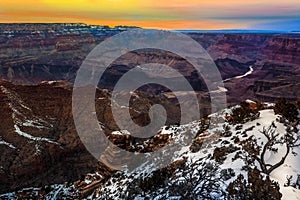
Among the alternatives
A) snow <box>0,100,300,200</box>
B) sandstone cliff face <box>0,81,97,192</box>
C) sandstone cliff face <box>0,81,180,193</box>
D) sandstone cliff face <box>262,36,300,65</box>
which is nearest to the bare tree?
snow <box>0,100,300,200</box>

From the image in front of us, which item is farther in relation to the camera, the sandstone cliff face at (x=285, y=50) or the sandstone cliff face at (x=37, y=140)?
the sandstone cliff face at (x=285, y=50)

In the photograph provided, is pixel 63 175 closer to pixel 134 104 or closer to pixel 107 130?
pixel 107 130

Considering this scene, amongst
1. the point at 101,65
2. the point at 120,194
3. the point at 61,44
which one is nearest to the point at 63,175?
the point at 120,194

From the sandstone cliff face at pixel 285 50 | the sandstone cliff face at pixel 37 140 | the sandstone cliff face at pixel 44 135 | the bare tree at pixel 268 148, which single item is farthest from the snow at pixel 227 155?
the sandstone cliff face at pixel 285 50

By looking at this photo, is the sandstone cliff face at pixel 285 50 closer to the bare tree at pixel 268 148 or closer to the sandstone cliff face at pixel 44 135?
the sandstone cliff face at pixel 44 135

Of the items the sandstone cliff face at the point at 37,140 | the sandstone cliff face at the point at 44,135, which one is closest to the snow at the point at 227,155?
the sandstone cliff face at the point at 44,135

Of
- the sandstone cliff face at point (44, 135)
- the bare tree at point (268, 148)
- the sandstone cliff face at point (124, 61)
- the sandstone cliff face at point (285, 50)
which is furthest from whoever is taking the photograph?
the sandstone cliff face at point (285, 50)

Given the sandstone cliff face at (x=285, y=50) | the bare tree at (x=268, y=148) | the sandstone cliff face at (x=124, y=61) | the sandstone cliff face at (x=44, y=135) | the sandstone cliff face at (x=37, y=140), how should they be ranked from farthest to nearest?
the sandstone cliff face at (x=285, y=50)
the sandstone cliff face at (x=124, y=61)
the sandstone cliff face at (x=37, y=140)
the sandstone cliff face at (x=44, y=135)
the bare tree at (x=268, y=148)

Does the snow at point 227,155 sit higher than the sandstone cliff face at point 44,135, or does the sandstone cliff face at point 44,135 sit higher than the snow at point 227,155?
the snow at point 227,155

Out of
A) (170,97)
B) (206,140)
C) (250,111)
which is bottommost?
(170,97)

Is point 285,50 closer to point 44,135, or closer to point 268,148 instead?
point 44,135

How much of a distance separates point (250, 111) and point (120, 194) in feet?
29.8

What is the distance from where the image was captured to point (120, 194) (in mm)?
16828

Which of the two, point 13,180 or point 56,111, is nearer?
point 13,180
